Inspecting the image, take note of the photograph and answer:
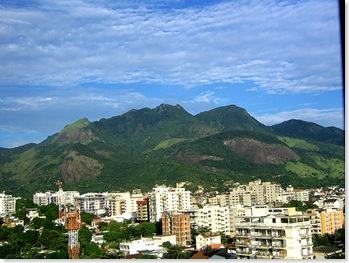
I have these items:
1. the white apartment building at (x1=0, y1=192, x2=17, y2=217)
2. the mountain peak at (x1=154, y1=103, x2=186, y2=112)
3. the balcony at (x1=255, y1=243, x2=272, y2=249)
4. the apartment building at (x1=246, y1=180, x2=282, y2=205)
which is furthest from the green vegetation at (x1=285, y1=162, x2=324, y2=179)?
the balcony at (x1=255, y1=243, x2=272, y2=249)

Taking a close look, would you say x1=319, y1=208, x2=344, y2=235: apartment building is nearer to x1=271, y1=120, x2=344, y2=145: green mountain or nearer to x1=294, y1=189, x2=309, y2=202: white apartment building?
x1=294, y1=189, x2=309, y2=202: white apartment building

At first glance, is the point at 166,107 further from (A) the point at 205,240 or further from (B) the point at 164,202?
(A) the point at 205,240

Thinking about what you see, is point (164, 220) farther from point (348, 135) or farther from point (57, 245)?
point (348, 135)

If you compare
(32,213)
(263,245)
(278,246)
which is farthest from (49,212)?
(278,246)

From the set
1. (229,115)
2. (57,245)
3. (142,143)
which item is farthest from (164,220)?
(229,115)

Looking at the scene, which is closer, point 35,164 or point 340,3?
point 340,3

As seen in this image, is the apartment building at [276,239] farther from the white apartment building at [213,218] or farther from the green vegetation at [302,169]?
the green vegetation at [302,169]
